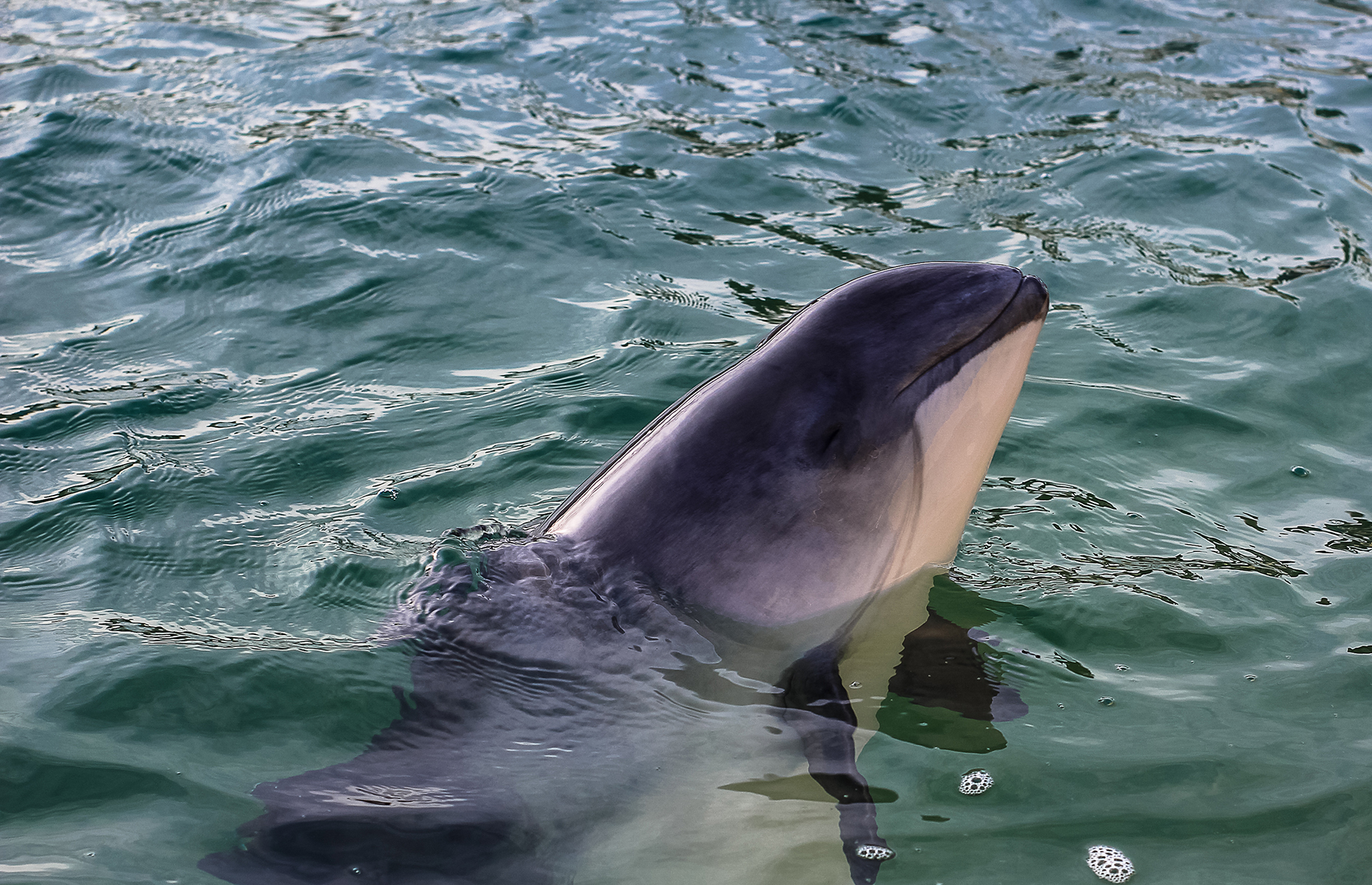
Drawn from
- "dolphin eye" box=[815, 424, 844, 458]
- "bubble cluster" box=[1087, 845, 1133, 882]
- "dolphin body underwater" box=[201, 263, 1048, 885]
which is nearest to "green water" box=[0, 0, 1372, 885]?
"bubble cluster" box=[1087, 845, 1133, 882]

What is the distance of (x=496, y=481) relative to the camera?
5406 mm

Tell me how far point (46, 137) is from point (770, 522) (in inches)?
289

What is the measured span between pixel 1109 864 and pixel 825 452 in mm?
1386

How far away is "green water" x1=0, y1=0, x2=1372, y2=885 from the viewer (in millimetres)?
3789

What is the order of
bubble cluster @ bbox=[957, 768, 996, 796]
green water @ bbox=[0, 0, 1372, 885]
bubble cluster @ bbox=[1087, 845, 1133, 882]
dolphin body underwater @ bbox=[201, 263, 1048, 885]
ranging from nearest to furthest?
bubble cluster @ bbox=[1087, 845, 1133, 882] → dolphin body underwater @ bbox=[201, 263, 1048, 885] → bubble cluster @ bbox=[957, 768, 996, 796] → green water @ bbox=[0, 0, 1372, 885]

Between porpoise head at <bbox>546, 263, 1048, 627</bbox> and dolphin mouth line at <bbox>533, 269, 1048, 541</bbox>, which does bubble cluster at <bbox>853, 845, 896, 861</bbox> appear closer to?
porpoise head at <bbox>546, 263, 1048, 627</bbox>

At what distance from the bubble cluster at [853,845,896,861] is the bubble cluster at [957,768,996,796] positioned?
367mm

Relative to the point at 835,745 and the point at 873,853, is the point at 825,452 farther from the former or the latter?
the point at 873,853

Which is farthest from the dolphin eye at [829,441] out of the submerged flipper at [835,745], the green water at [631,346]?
the green water at [631,346]

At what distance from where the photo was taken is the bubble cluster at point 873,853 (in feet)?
11.0

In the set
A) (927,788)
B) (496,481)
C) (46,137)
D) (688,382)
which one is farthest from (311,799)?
(46,137)

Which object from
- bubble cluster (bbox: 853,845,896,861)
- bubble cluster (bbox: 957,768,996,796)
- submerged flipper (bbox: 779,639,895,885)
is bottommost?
bubble cluster (bbox: 957,768,996,796)

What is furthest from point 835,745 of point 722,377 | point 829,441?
point 722,377

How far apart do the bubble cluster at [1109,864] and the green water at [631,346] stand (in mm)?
30
